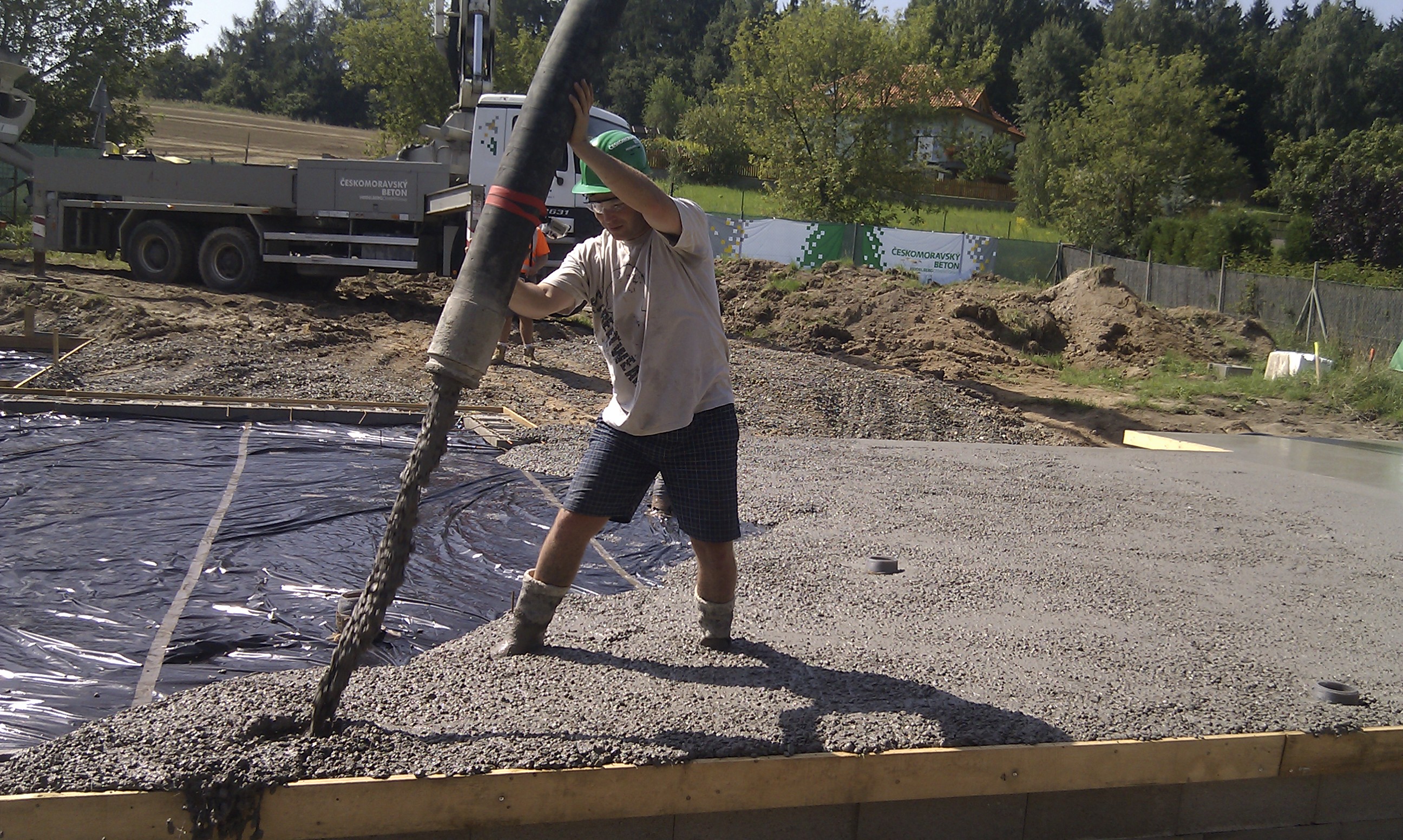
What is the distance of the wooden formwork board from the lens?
7363 millimetres

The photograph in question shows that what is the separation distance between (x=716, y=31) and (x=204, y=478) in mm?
65819

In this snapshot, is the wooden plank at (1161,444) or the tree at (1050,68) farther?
the tree at (1050,68)

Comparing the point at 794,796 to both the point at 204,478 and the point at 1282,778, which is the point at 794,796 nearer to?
the point at 1282,778

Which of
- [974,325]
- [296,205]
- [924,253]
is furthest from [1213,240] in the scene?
[296,205]

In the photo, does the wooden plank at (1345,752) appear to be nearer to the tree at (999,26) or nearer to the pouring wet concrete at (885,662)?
the pouring wet concrete at (885,662)

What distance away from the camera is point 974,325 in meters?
17.7

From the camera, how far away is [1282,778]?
11.1ft

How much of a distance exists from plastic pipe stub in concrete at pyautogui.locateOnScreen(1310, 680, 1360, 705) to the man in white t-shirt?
2034 millimetres

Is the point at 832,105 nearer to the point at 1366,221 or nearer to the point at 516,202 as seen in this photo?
the point at 1366,221

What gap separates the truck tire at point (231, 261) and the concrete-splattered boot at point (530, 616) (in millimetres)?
14164

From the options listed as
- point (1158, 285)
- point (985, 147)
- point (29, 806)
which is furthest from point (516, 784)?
point (985, 147)

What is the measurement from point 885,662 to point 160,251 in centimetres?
1610

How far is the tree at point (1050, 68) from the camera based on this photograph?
205 ft

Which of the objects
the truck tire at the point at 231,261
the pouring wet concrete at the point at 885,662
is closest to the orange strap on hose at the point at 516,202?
the pouring wet concrete at the point at 885,662
